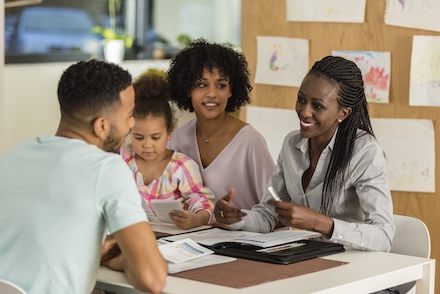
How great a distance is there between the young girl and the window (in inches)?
155

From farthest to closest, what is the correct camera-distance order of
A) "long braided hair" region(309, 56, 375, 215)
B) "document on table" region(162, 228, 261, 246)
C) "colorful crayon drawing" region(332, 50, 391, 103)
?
"colorful crayon drawing" region(332, 50, 391, 103) → "long braided hair" region(309, 56, 375, 215) → "document on table" region(162, 228, 261, 246)

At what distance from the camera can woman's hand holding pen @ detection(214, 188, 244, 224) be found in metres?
2.75

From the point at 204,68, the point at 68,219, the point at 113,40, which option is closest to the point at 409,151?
the point at 204,68

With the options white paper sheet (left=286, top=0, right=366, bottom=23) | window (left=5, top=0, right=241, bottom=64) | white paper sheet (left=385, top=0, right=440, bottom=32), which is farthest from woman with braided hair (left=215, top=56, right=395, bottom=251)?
window (left=5, top=0, right=241, bottom=64)

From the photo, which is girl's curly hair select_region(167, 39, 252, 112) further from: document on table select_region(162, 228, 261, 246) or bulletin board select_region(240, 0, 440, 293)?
document on table select_region(162, 228, 261, 246)

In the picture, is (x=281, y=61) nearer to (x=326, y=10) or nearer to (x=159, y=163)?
(x=326, y=10)

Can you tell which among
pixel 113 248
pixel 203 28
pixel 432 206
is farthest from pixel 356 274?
pixel 203 28

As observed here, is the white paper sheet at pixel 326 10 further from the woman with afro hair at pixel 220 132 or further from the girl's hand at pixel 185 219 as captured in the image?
the girl's hand at pixel 185 219

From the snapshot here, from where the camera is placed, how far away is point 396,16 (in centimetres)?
353

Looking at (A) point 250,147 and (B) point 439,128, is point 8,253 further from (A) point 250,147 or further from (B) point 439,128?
(B) point 439,128

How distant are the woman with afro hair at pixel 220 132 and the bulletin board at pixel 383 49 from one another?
576mm

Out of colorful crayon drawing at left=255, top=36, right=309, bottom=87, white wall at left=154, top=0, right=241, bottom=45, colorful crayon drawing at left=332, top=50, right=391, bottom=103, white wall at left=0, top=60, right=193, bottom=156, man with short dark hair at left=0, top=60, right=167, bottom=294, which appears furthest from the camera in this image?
white wall at left=154, top=0, right=241, bottom=45

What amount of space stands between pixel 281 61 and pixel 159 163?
3.38ft

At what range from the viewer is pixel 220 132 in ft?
10.8
